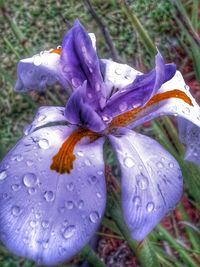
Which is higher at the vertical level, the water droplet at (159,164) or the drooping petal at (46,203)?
the drooping petal at (46,203)

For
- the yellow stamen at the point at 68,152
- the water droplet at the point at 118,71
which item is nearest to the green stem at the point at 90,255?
the yellow stamen at the point at 68,152

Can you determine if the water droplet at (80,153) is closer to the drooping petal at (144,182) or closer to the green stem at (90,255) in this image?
the drooping petal at (144,182)

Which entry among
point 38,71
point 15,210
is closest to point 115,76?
point 38,71

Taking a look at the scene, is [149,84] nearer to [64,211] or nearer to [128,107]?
[128,107]

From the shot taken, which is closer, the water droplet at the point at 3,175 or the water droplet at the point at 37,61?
the water droplet at the point at 3,175

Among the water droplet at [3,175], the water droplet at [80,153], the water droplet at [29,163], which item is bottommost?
the water droplet at [80,153]

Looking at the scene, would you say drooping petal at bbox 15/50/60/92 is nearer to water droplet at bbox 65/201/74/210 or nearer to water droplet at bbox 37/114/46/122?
water droplet at bbox 37/114/46/122

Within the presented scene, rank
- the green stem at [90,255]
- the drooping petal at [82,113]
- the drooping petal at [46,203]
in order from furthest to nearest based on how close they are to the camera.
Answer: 1. the green stem at [90,255]
2. the drooping petal at [82,113]
3. the drooping petal at [46,203]

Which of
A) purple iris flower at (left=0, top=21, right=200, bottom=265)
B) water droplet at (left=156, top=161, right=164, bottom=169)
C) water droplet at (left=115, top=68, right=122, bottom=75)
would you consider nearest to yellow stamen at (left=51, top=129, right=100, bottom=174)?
purple iris flower at (left=0, top=21, right=200, bottom=265)
